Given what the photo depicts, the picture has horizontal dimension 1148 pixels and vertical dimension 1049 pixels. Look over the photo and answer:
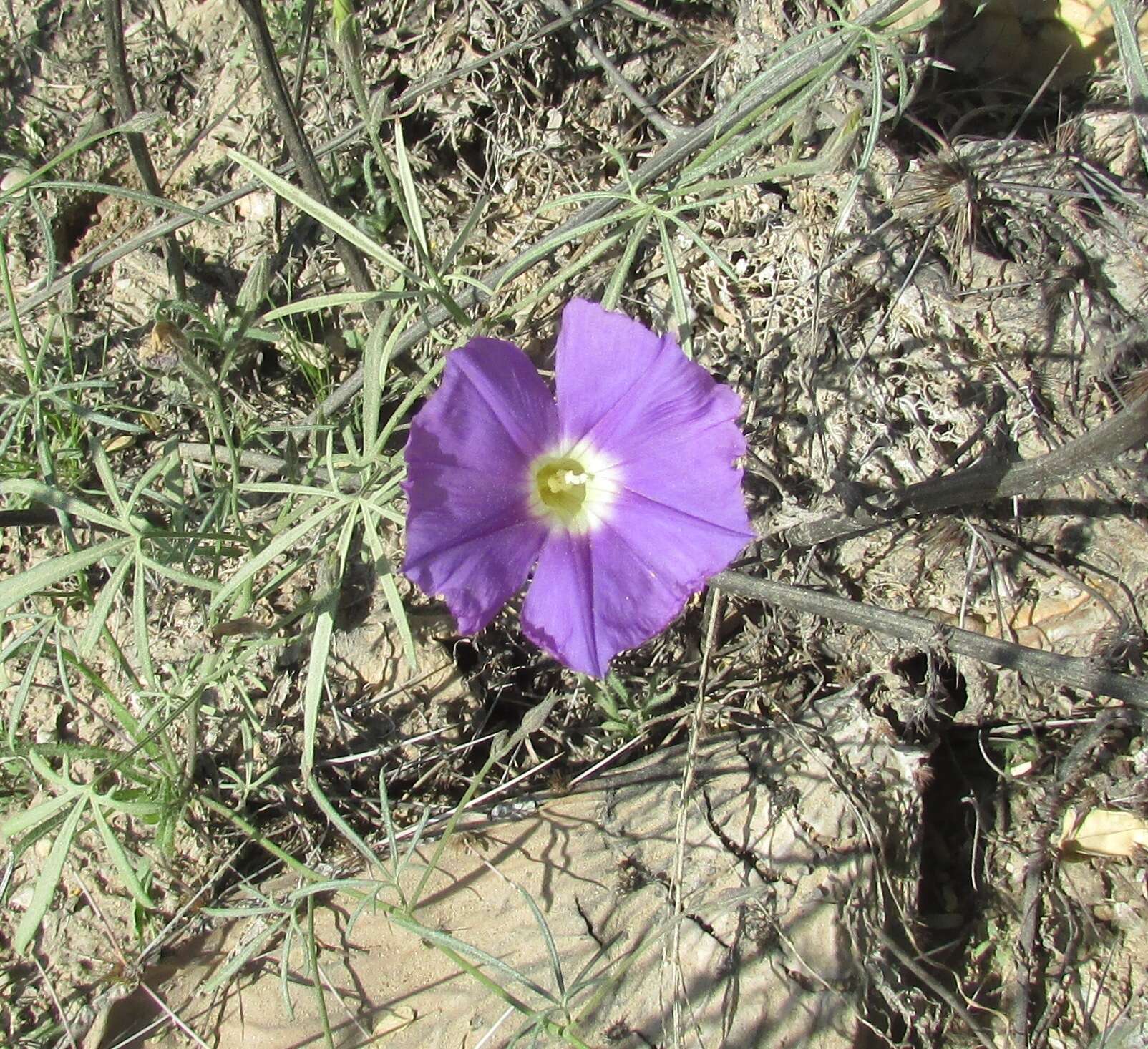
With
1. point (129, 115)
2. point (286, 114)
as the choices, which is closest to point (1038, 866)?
point (286, 114)

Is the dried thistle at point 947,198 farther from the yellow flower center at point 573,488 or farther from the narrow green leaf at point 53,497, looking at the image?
the narrow green leaf at point 53,497

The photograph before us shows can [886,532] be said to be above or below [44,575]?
below

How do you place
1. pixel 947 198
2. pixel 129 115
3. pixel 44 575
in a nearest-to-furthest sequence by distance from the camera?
pixel 44 575, pixel 947 198, pixel 129 115

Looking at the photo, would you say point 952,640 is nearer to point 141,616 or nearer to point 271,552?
point 271,552

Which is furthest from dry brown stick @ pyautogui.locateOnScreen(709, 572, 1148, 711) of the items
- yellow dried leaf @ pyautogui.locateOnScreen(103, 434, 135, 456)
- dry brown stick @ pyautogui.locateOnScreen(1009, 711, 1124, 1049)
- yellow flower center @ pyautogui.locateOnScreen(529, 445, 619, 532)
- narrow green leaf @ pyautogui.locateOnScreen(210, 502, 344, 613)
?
yellow dried leaf @ pyautogui.locateOnScreen(103, 434, 135, 456)

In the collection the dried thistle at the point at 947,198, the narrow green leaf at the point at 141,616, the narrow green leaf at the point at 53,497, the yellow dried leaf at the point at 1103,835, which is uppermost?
the narrow green leaf at the point at 53,497

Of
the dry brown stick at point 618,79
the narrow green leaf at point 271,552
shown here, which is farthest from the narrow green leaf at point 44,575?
the dry brown stick at point 618,79

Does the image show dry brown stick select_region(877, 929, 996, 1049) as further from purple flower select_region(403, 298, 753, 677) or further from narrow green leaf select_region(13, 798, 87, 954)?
narrow green leaf select_region(13, 798, 87, 954)
